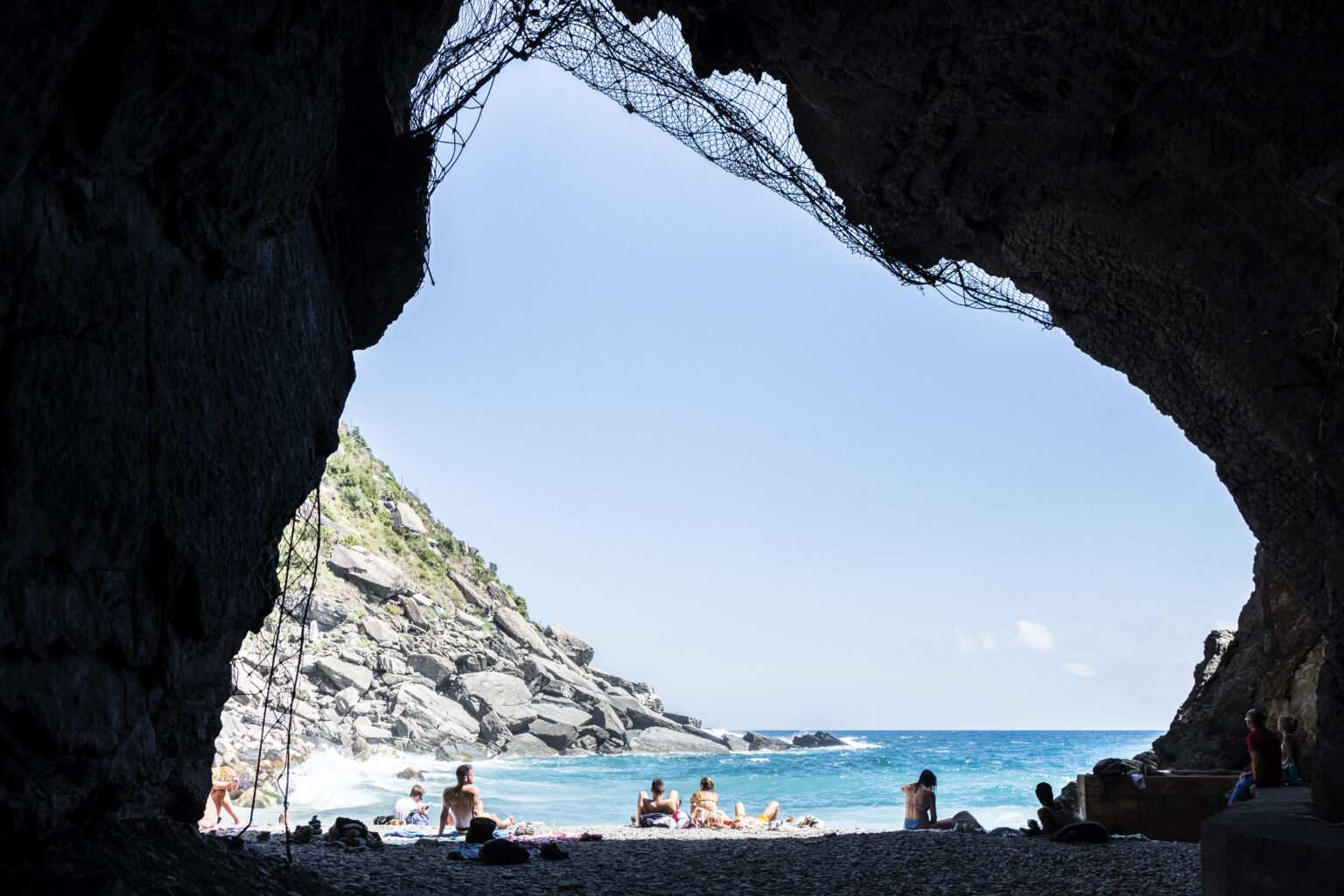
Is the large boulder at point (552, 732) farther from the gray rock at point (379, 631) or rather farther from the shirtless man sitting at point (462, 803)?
the shirtless man sitting at point (462, 803)

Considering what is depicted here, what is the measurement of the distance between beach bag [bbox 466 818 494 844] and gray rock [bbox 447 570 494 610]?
31.9m

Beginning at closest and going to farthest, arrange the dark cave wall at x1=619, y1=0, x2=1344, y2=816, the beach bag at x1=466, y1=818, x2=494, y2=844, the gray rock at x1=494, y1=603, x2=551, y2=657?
1. the dark cave wall at x1=619, y1=0, x2=1344, y2=816
2. the beach bag at x1=466, y1=818, x2=494, y2=844
3. the gray rock at x1=494, y1=603, x2=551, y2=657

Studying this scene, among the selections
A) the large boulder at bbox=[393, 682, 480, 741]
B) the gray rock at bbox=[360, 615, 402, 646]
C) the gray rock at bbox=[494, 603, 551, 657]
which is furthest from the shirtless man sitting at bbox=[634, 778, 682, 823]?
the gray rock at bbox=[494, 603, 551, 657]

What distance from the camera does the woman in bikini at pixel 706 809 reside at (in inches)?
500

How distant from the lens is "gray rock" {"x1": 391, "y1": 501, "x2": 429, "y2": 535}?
4116 cm

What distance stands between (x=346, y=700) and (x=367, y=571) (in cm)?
732

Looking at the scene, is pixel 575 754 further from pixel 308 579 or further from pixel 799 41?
A: pixel 799 41

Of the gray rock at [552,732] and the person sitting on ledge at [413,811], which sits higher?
the person sitting on ledge at [413,811]

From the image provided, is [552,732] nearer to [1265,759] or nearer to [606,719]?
[606,719]

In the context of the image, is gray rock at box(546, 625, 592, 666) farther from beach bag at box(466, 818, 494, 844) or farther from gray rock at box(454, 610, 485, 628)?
beach bag at box(466, 818, 494, 844)

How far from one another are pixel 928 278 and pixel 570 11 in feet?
12.7

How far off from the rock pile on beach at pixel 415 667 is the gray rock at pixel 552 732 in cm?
5

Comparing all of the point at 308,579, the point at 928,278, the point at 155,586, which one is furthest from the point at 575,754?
the point at 155,586

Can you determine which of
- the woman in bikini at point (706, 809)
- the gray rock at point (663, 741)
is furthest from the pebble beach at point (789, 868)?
the gray rock at point (663, 741)
